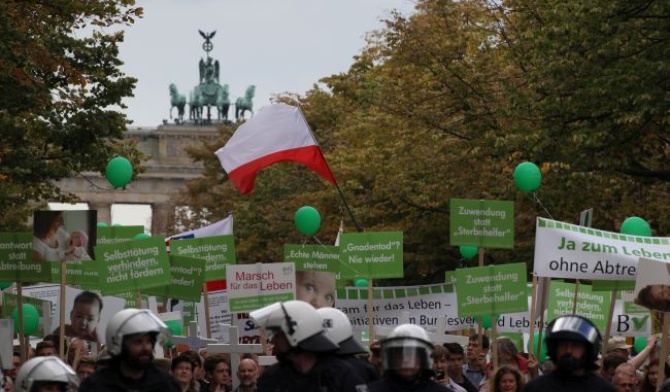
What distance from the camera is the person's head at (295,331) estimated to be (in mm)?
11062

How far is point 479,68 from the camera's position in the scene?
36.8 metres

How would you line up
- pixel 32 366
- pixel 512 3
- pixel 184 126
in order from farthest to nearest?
pixel 184 126
pixel 512 3
pixel 32 366

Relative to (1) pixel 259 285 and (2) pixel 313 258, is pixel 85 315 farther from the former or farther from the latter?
(2) pixel 313 258

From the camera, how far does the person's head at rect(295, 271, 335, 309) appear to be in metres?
20.9

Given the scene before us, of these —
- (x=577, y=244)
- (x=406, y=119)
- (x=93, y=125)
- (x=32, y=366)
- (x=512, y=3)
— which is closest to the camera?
(x=32, y=366)

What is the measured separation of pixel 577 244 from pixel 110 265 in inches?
169

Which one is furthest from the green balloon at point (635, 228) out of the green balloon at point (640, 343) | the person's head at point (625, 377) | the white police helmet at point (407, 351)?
the white police helmet at point (407, 351)

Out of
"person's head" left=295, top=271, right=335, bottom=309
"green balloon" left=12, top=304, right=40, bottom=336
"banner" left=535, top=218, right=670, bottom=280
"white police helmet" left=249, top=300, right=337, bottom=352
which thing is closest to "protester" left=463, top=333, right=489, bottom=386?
"banner" left=535, top=218, right=670, bottom=280

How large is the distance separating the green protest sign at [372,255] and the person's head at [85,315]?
3.29 m

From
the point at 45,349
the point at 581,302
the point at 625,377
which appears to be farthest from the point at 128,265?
the point at 625,377

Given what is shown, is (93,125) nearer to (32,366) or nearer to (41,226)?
(41,226)

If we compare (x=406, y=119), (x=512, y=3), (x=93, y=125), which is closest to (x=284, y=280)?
(x=93, y=125)

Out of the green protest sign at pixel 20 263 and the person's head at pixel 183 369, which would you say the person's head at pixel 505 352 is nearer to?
the person's head at pixel 183 369

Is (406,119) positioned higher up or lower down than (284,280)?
higher up
